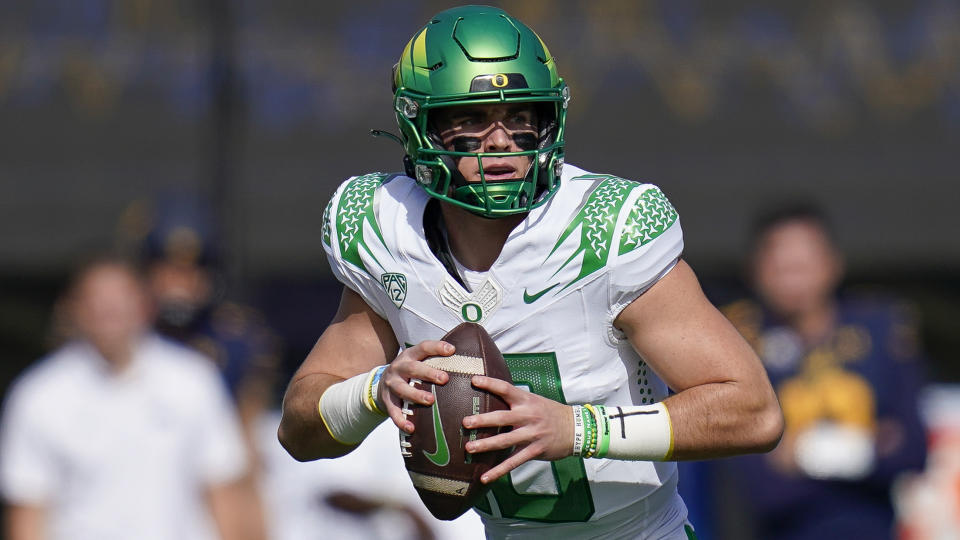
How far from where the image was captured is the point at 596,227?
2920 mm

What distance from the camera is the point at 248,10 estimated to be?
1211 centimetres

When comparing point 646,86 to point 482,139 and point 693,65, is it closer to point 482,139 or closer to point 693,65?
point 693,65

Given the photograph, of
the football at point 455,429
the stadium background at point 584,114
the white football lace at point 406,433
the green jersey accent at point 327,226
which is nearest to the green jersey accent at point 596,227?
the football at point 455,429

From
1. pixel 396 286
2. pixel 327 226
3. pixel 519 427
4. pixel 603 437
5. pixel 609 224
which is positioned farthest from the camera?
pixel 327 226

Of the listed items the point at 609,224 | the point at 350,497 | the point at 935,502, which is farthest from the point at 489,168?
the point at 935,502

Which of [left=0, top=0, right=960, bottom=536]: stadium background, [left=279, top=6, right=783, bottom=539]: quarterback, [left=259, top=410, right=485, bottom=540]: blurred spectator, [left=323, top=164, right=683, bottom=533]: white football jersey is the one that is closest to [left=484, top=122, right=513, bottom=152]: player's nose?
[left=279, top=6, right=783, bottom=539]: quarterback

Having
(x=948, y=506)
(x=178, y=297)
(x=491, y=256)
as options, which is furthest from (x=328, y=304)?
(x=491, y=256)

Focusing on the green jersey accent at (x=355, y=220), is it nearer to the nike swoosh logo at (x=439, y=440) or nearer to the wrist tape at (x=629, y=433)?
the nike swoosh logo at (x=439, y=440)

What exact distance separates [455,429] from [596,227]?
50 centimetres

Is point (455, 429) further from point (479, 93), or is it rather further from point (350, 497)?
point (350, 497)

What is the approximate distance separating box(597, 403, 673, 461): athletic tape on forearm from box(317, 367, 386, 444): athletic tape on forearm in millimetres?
457

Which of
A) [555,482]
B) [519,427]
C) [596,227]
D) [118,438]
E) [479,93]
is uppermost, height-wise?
[479,93]

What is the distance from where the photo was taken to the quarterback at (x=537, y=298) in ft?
9.32

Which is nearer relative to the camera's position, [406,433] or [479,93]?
[406,433]
